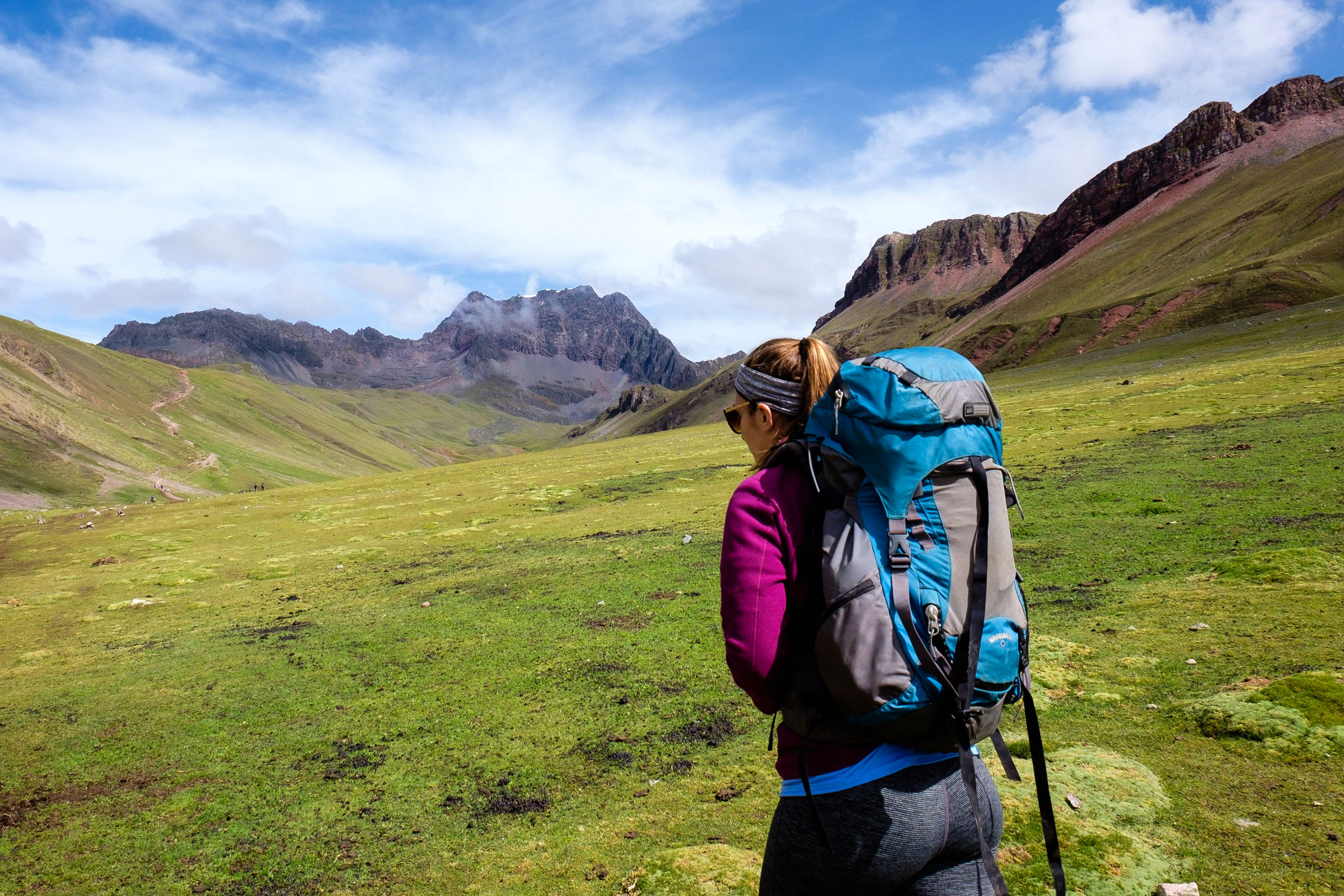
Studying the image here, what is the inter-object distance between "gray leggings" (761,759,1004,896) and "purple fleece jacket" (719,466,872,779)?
8.1 inches

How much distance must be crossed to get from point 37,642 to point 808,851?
2272 cm

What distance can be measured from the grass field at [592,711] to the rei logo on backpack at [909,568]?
13.0ft

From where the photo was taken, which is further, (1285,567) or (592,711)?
(1285,567)

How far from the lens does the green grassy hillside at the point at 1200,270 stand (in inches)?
3590

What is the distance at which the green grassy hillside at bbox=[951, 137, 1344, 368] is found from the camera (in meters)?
91.2

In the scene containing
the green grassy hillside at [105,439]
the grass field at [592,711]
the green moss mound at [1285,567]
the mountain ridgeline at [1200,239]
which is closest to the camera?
the grass field at [592,711]

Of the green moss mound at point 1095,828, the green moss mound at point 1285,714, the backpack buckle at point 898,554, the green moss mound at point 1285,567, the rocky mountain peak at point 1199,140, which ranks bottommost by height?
the green moss mound at point 1095,828

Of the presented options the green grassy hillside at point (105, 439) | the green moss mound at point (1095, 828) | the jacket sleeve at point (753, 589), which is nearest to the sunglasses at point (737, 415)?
the jacket sleeve at point (753, 589)

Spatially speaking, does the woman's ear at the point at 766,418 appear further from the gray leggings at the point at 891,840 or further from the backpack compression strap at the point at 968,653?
the gray leggings at the point at 891,840

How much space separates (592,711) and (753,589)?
8.86m

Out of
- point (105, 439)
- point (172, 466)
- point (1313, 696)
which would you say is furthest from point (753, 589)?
point (105, 439)

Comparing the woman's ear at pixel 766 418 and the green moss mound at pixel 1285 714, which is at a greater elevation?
the woman's ear at pixel 766 418

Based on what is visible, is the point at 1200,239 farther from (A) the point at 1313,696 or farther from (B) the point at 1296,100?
(A) the point at 1313,696

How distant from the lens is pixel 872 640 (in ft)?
10.1
